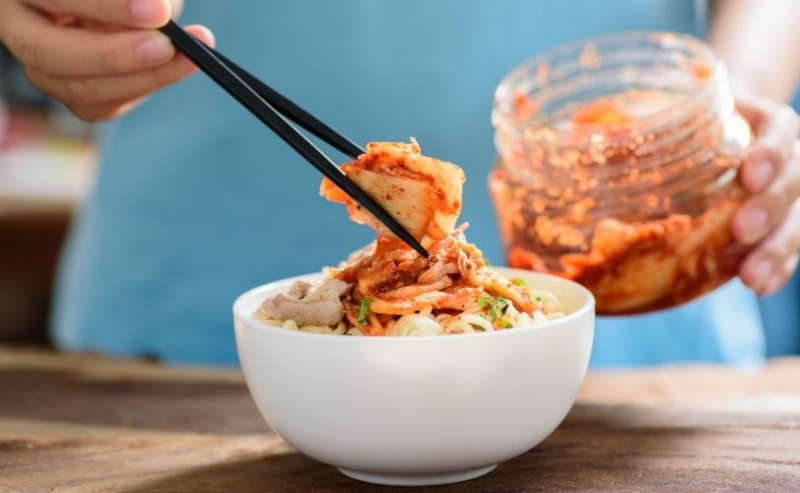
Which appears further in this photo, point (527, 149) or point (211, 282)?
point (211, 282)

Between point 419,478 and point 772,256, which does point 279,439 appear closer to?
point 419,478

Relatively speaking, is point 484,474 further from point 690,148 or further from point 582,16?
point 582,16

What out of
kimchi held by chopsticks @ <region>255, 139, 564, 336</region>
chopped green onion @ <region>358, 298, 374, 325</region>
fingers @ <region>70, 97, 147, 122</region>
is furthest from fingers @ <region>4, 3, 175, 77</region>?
chopped green onion @ <region>358, 298, 374, 325</region>

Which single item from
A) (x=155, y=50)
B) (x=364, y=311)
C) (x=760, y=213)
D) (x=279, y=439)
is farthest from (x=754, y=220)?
(x=155, y=50)

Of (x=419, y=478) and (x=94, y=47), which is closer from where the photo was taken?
(x=419, y=478)

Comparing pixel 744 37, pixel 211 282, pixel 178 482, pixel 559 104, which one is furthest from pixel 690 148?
pixel 211 282

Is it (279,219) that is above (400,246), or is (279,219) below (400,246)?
below

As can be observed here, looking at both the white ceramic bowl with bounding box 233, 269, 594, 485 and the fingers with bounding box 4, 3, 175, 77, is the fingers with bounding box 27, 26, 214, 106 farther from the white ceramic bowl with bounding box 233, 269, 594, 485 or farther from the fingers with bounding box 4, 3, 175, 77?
the white ceramic bowl with bounding box 233, 269, 594, 485
